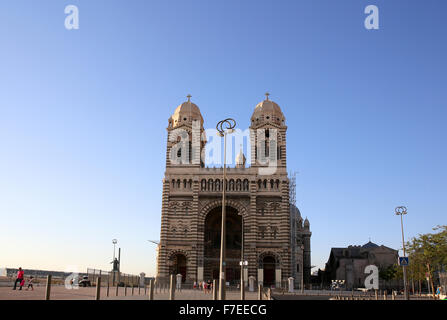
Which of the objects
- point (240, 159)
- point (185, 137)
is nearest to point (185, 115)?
point (185, 137)

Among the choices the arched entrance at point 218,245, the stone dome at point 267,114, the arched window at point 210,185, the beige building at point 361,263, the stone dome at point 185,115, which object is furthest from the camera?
the beige building at point 361,263

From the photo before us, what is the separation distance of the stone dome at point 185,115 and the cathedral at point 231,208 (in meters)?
0.17

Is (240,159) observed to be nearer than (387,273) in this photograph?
No

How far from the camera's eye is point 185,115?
213ft

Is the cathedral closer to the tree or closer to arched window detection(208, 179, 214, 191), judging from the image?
arched window detection(208, 179, 214, 191)

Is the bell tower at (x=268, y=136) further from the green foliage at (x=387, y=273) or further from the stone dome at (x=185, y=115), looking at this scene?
the green foliage at (x=387, y=273)

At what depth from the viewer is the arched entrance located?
2416 inches

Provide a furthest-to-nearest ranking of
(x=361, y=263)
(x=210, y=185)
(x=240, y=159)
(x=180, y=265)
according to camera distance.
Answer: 1. (x=240, y=159)
2. (x=361, y=263)
3. (x=180, y=265)
4. (x=210, y=185)

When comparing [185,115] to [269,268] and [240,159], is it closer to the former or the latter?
[240,159]

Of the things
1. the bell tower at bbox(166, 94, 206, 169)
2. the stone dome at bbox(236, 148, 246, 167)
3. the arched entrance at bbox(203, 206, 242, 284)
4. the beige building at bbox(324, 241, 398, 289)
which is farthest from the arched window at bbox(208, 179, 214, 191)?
the beige building at bbox(324, 241, 398, 289)

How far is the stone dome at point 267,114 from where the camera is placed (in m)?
63.8

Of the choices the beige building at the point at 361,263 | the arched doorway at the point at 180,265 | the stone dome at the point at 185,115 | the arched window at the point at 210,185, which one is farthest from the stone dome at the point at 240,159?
the beige building at the point at 361,263

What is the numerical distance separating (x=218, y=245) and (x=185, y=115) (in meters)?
19.9
